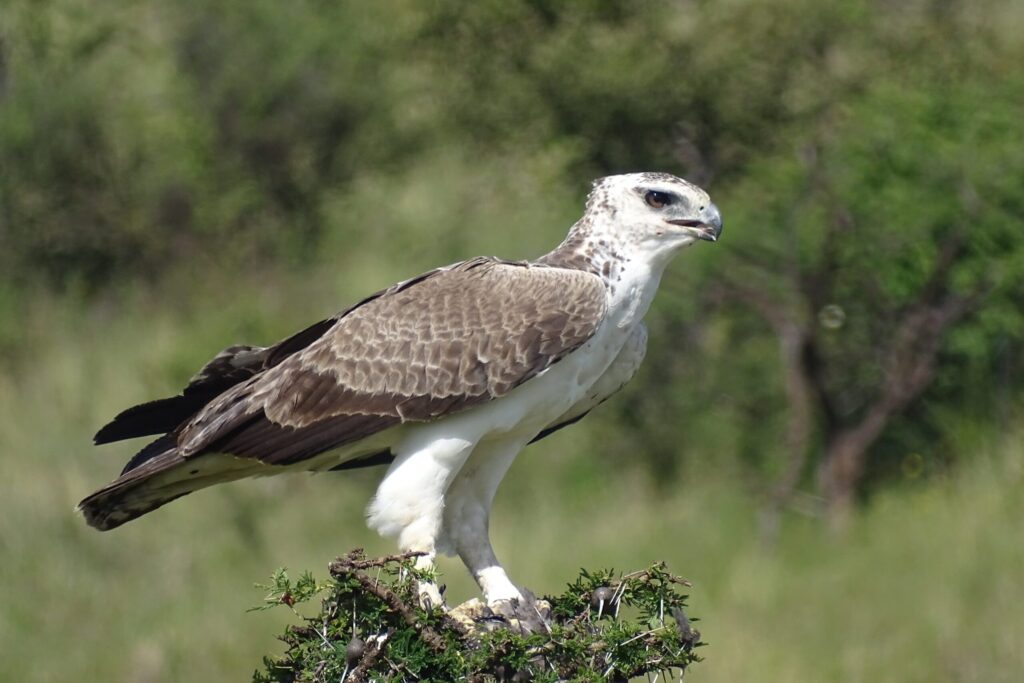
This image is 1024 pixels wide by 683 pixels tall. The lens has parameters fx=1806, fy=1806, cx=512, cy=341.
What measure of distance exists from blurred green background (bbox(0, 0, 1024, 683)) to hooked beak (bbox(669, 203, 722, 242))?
6.22 m

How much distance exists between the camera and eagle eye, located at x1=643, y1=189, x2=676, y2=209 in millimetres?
6449

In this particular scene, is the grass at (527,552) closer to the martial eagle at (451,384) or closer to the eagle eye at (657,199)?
the martial eagle at (451,384)

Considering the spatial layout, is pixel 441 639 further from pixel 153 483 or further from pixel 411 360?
pixel 153 483

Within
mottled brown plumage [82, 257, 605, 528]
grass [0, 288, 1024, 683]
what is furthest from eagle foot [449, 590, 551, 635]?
grass [0, 288, 1024, 683]

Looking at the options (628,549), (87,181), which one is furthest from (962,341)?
(87,181)

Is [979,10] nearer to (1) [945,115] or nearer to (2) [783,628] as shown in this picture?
(1) [945,115]

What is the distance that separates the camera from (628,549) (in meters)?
14.8

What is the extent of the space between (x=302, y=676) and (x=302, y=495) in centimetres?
1143

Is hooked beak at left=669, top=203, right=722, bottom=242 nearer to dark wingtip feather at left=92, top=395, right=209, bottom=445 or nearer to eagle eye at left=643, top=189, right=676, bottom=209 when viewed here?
eagle eye at left=643, top=189, right=676, bottom=209

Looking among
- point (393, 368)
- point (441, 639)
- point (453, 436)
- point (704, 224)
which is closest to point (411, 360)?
point (393, 368)

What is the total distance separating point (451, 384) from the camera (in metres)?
6.34

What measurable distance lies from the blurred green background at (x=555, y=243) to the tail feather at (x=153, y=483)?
5.83m

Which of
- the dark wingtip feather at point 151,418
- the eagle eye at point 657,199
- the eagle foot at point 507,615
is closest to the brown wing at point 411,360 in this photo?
the dark wingtip feather at point 151,418

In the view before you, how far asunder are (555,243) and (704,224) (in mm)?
10656
